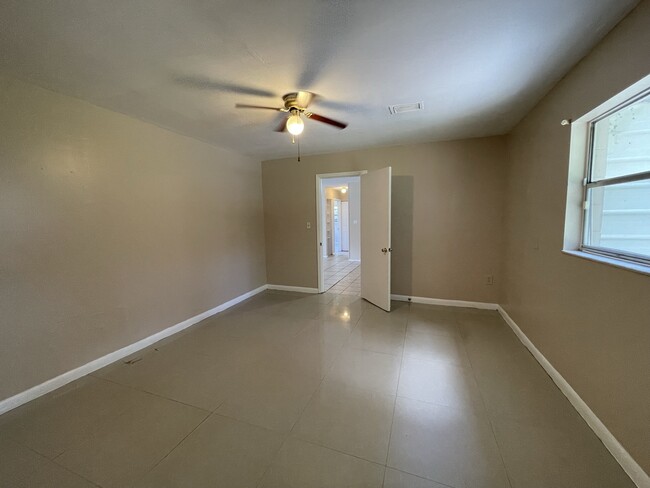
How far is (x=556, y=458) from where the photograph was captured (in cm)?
136

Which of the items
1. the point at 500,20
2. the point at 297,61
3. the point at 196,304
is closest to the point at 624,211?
the point at 500,20

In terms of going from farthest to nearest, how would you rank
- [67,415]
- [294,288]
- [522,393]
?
[294,288]
[522,393]
[67,415]

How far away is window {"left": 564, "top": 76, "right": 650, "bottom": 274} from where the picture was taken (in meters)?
1.38

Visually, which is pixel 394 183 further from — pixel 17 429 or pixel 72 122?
pixel 17 429

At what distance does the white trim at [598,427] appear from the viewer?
1223 millimetres

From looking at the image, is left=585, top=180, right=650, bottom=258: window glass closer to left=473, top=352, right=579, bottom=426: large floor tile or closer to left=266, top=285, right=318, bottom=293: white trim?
left=473, top=352, right=579, bottom=426: large floor tile

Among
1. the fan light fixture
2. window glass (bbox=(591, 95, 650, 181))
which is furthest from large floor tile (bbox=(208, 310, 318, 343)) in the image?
window glass (bbox=(591, 95, 650, 181))

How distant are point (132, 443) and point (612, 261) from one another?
306cm

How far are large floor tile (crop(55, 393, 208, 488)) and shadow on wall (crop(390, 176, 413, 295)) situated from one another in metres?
3.01

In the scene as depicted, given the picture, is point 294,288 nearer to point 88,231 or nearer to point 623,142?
point 88,231

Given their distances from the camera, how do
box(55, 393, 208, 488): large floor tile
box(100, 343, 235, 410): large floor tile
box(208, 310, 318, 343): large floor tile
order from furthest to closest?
box(208, 310, 318, 343): large floor tile
box(100, 343, 235, 410): large floor tile
box(55, 393, 208, 488): large floor tile

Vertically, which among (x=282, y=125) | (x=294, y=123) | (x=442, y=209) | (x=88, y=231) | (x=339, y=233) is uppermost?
(x=282, y=125)

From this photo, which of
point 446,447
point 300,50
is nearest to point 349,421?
point 446,447

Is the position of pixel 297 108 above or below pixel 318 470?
above
